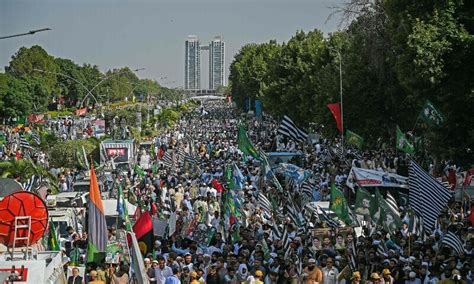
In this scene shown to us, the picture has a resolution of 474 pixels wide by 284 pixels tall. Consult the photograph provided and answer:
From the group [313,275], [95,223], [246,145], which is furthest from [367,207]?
[246,145]

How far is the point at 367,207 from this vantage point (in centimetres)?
1805

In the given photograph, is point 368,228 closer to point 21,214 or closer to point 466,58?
point 466,58

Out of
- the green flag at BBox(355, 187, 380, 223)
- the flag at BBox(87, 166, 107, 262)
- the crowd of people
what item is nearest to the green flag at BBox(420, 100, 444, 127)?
the crowd of people

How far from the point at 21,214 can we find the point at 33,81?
3792 inches

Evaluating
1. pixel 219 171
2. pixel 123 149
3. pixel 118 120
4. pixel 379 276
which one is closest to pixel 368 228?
pixel 379 276

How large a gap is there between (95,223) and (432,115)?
10.9m

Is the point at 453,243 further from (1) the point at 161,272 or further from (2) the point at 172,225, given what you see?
(2) the point at 172,225

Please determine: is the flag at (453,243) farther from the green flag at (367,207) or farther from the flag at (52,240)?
the flag at (52,240)

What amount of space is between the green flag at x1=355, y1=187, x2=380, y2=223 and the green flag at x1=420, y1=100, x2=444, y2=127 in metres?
4.36

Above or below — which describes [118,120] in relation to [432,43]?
below

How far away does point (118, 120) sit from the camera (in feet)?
240

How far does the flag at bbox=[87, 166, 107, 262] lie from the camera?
13805mm

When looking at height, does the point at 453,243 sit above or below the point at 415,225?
below

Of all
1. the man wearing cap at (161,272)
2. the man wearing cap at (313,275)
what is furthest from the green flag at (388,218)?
the man wearing cap at (161,272)
